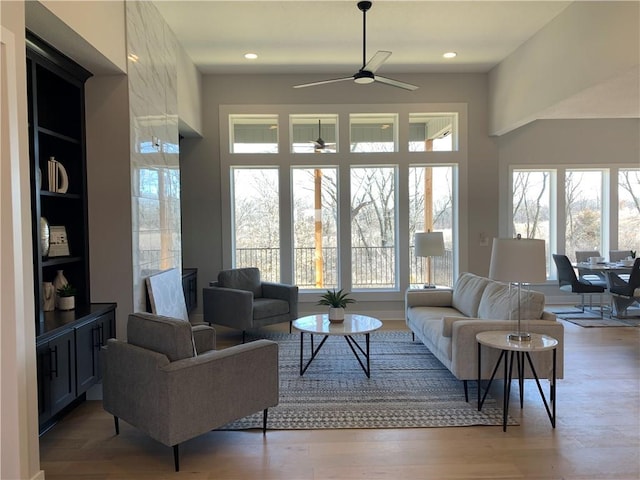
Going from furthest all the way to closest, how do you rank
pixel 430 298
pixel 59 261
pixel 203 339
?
pixel 430 298 → pixel 203 339 → pixel 59 261

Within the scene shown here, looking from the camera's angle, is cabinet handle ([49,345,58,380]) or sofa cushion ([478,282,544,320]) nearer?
cabinet handle ([49,345,58,380])

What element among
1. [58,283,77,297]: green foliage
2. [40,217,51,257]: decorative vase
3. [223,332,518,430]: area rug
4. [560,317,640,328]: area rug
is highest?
[40,217,51,257]: decorative vase

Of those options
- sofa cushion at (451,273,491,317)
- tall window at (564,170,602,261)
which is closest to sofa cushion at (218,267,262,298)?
sofa cushion at (451,273,491,317)

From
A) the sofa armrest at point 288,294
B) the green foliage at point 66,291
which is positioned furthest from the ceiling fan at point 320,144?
the green foliage at point 66,291

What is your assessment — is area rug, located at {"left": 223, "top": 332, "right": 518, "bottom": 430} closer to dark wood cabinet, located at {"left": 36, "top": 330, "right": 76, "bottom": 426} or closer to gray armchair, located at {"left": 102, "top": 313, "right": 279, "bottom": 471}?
gray armchair, located at {"left": 102, "top": 313, "right": 279, "bottom": 471}

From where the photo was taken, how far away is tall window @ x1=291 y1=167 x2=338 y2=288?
21.4 ft

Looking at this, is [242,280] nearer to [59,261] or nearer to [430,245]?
[430,245]

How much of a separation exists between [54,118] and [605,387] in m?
5.24

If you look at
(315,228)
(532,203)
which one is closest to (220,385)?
(315,228)

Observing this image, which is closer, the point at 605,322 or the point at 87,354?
the point at 87,354

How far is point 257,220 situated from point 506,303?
12.9 ft

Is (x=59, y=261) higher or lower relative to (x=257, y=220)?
lower

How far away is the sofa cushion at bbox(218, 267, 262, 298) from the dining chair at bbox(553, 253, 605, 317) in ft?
15.2

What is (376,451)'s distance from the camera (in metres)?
2.74
